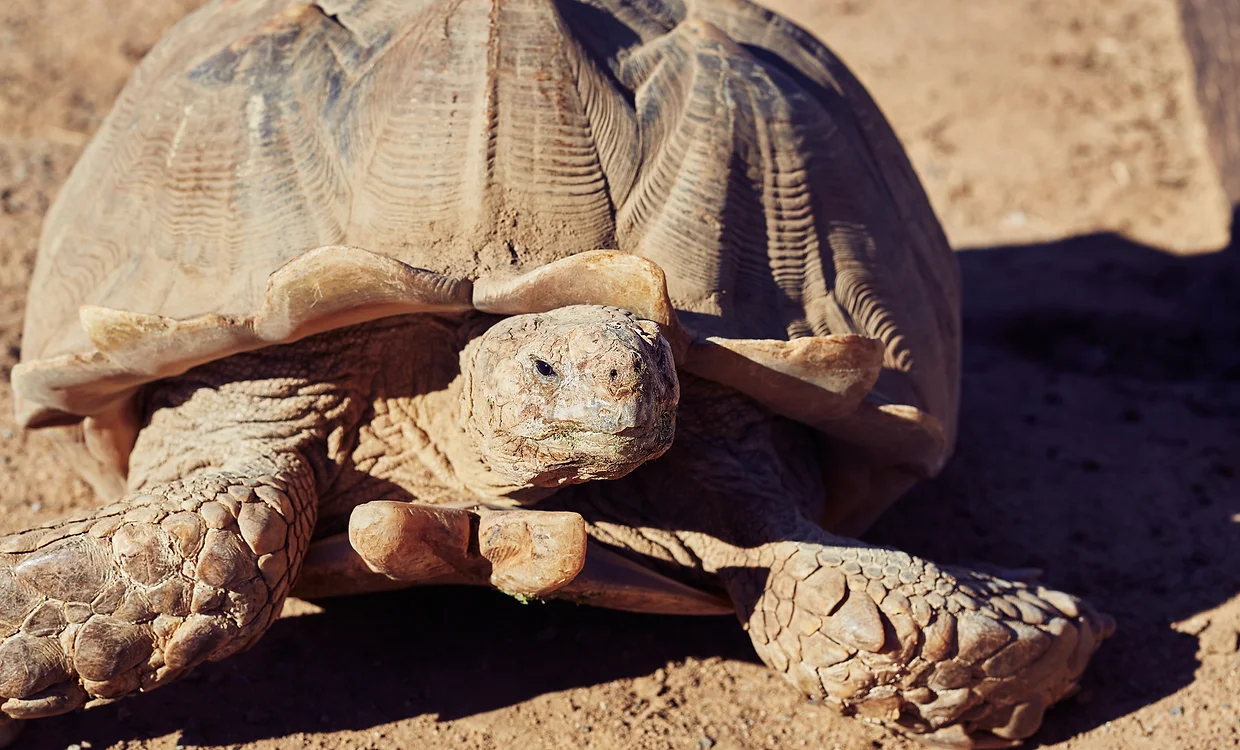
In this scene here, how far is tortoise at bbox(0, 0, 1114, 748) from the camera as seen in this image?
2.57 metres

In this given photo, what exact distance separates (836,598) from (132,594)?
61.0 inches

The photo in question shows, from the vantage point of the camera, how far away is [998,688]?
115 inches

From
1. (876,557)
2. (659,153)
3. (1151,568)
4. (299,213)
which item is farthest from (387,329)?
(1151,568)

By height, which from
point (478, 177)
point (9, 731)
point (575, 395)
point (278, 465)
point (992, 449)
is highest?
point (478, 177)

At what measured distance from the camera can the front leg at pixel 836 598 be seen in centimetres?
283

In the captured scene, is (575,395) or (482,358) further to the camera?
(482,358)

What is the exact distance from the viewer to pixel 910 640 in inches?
110

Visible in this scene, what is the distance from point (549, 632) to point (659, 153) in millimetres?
1347

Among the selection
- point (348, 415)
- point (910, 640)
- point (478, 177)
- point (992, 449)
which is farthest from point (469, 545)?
point (992, 449)

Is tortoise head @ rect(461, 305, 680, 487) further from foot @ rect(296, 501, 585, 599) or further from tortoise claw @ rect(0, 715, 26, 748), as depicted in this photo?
tortoise claw @ rect(0, 715, 26, 748)

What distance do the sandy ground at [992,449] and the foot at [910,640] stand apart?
0.19 metres

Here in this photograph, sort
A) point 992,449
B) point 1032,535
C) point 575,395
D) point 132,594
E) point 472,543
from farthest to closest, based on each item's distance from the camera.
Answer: point 992,449
point 1032,535
point 472,543
point 132,594
point 575,395

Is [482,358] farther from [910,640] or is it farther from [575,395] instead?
[910,640]

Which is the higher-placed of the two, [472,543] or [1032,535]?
[472,543]
